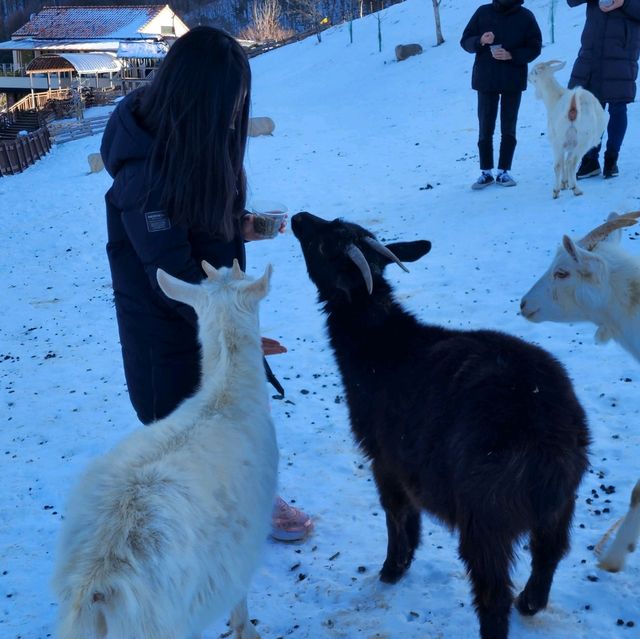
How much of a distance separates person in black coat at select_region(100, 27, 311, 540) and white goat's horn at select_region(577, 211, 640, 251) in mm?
1820

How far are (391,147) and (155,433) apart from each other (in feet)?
41.3

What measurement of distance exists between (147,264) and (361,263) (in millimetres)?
990

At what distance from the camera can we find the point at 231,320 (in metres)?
2.74

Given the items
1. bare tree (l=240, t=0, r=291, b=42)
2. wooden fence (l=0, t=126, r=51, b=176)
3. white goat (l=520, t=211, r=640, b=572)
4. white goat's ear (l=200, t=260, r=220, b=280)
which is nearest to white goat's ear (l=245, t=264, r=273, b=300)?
white goat's ear (l=200, t=260, r=220, b=280)

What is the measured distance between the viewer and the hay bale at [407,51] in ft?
82.1

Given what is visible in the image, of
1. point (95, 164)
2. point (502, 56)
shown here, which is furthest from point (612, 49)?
point (95, 164)

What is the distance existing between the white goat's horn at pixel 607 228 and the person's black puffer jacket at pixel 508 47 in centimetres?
560

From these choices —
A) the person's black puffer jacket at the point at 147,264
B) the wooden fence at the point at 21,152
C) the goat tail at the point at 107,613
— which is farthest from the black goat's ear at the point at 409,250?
the wooden fence at the point at 21,152

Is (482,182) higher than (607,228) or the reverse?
the reverse

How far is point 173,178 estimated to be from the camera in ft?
8.64

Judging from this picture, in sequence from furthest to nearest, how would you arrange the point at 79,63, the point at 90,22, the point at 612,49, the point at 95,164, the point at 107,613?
the point at 90,22
the point at 79,63
the point at 95,164
the point at 612,49
the point at 107,613

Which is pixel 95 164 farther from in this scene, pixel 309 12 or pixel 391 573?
pixel 309 12

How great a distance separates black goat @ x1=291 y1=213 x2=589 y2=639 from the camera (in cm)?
245

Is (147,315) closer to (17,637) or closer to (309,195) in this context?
(17,637)
